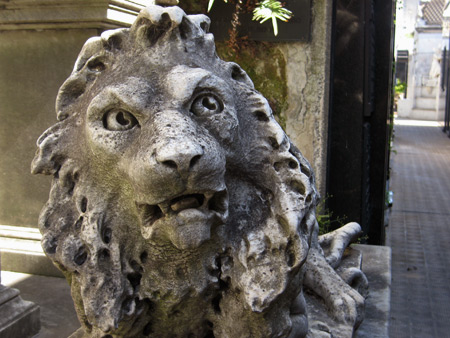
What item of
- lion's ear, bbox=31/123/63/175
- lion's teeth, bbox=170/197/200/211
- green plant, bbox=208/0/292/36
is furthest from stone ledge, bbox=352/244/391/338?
green plant, bbox=208/0/292/36

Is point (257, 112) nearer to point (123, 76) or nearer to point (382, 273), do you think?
point (123, 76)

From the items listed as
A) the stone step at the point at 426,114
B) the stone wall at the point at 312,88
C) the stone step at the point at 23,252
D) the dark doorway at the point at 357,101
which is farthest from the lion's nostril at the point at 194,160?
the stone step at the point at 426,114

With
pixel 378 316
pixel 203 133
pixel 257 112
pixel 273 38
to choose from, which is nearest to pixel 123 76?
pixel 203 133

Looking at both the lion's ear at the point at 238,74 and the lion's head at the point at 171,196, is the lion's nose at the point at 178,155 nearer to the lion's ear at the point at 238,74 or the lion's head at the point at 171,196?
the lion's head at the point at 171,196

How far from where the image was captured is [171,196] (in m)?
1.49

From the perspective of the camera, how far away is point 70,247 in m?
1.61

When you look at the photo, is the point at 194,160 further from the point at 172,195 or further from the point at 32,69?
the point at 32,69

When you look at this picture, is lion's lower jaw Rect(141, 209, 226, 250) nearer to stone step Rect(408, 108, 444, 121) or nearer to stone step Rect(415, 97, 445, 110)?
stone step Rect(408, 108, 444, 121)

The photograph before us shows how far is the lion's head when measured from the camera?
60.7 inches

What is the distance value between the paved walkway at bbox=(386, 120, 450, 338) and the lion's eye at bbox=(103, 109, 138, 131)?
9.27 feet

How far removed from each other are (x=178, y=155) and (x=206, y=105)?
250 mm

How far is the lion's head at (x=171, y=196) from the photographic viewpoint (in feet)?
5.06

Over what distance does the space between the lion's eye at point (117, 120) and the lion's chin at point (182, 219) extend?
22cm

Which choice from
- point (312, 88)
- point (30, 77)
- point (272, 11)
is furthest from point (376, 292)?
point (30, 77)
